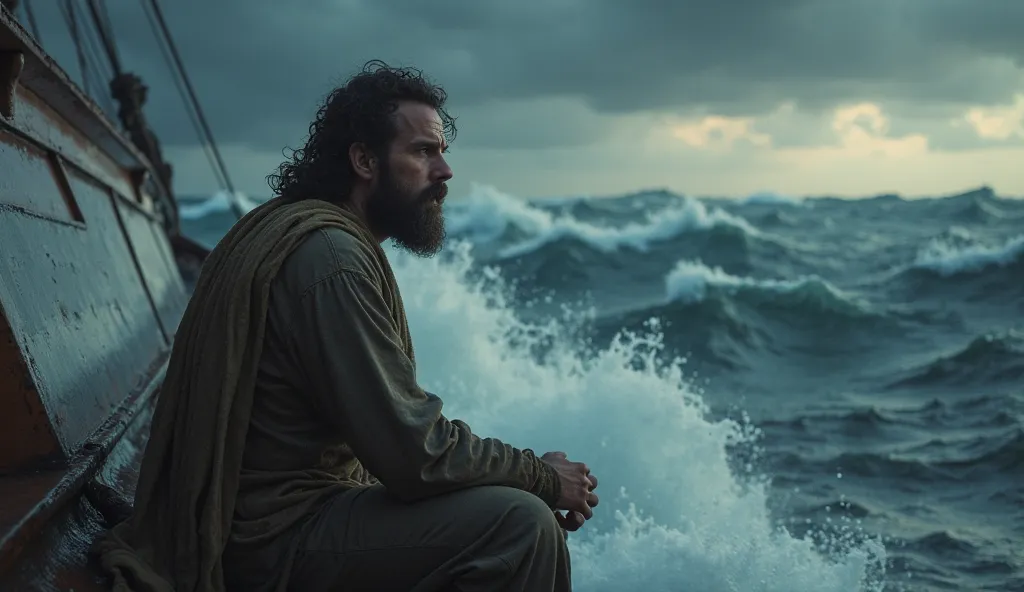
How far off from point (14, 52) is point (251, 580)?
189 centimetres

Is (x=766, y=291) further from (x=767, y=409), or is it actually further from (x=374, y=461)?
(x=374, y=461)

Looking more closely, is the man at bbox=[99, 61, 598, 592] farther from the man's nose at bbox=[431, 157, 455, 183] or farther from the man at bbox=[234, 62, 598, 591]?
the man's nose at bbox=[431, 157, 455, 183]

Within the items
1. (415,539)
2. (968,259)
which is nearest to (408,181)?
(415,539)

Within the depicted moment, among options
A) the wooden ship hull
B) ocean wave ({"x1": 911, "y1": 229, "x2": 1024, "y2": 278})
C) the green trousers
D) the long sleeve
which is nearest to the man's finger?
the green trousers

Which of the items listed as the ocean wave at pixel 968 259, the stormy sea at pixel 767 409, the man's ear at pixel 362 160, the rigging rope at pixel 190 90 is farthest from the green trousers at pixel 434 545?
the ocean wave at pixel 968 259

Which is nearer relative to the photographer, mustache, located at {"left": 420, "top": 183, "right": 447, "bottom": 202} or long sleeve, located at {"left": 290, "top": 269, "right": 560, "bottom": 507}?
long sleeve, located at {"left": 290, "top": 269, "right": 560, "bottom": 507}

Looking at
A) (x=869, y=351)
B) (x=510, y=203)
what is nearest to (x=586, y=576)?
(x=869, y=351)

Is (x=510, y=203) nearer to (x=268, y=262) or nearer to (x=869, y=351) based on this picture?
(x=869, y=351)

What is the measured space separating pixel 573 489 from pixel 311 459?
0.60m

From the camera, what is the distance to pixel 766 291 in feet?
58.2

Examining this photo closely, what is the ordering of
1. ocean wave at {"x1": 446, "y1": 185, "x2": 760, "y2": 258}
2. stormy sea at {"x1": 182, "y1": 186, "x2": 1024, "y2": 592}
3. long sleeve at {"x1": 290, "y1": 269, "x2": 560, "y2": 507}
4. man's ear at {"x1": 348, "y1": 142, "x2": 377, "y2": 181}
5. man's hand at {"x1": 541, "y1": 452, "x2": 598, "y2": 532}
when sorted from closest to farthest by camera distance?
long sleeve at {"x1": 290, "y1": 269, "x2": 560, "y2": 507}
man's hand at {"x1": 541, "y1": 452, "x2": 598, "y2": 532}
man's ear at {"x1": 348, "y1": 142, "x2": 377, "y2": 181}
stormy sea at {"x1": 182, "y1": 186, "x2": 1024, "y2": 592}
ocean wave at {"x1": 446, "y1": 185, "x2": 760, "y2": 258}

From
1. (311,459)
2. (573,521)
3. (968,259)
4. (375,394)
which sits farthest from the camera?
(968,259)

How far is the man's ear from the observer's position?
2721mm

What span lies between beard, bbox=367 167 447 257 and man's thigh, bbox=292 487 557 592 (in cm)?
64
